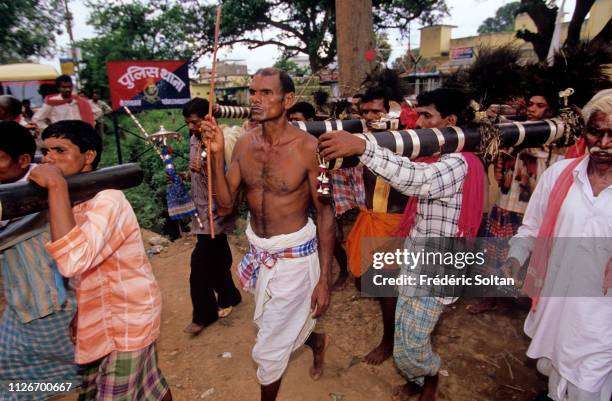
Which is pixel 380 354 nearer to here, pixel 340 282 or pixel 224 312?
pixel 340 282

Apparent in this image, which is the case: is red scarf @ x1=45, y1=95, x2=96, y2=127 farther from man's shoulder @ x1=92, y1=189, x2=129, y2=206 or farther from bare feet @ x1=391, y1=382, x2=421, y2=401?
bare feet @ x1=391, y1=382, x2=421, y2=401

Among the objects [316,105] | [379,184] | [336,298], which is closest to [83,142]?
[379,184]

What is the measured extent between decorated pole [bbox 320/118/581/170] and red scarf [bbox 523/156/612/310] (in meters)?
0.40

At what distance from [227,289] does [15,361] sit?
81.1 inches

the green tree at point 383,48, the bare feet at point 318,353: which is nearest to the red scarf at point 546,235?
the bare feet at point 318,353

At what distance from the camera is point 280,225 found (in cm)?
260

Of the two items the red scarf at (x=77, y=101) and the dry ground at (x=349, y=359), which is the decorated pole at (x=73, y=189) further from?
the red scarf at (x=77, y=101)

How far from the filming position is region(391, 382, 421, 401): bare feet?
2.94 metres

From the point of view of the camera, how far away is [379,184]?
132 inches

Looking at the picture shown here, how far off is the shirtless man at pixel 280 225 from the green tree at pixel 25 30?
21500 mm

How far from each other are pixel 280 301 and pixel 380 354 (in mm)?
1312

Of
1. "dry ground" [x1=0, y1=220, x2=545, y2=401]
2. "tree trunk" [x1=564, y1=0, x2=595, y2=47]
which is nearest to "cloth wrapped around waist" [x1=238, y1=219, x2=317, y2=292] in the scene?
"dry ground" [x1=0, y1=220, x2=545, y2=401]

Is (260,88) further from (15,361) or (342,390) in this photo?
(342,390)

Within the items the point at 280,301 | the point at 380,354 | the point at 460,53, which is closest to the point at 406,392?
the point at 380,354
